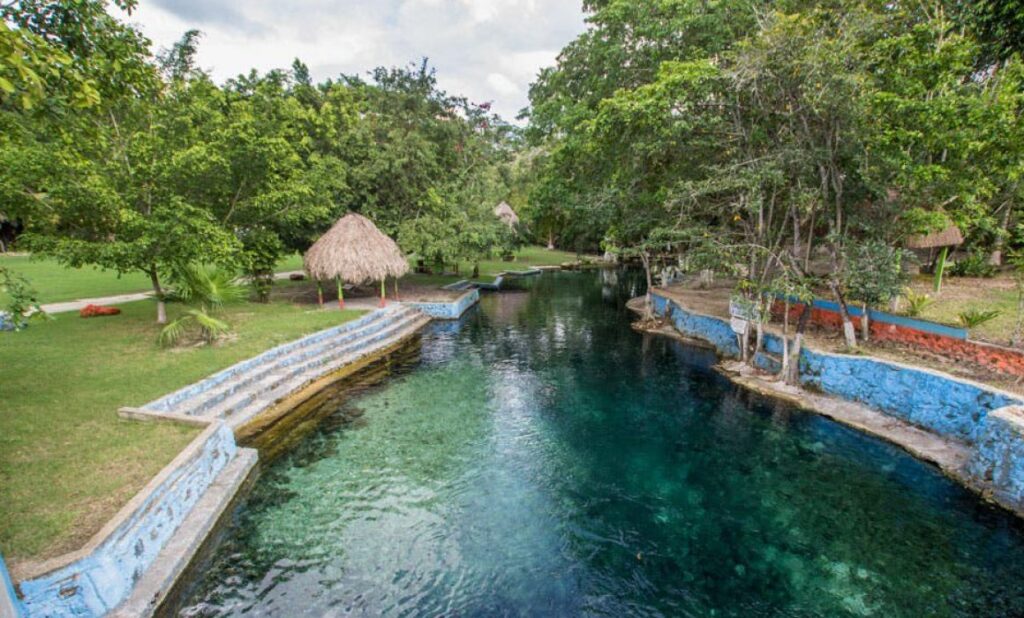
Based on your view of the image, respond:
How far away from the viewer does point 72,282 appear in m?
19.8

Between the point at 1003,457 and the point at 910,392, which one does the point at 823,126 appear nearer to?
the point at 910,392

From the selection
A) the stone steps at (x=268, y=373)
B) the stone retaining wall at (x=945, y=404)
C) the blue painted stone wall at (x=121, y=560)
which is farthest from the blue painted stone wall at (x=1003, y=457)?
the stone steps at (x=268, y=373)

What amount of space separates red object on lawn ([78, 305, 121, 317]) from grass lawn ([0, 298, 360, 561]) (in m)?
0.54

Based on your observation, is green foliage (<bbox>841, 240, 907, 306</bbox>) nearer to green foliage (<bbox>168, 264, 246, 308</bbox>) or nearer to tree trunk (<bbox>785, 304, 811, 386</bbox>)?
tree trunk (<bbox>785, 304, 811, 386</bbox>)

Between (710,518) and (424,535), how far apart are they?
4181mm

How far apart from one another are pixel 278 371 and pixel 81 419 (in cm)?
391

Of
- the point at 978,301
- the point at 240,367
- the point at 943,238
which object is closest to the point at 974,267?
the point at 943,238

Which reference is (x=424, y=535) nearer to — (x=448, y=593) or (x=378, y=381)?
(x=448, y=593)

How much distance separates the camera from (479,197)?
25109mm

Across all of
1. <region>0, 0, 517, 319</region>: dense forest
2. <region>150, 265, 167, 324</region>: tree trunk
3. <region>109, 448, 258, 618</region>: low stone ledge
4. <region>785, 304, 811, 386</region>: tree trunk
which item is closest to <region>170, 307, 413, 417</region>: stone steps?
<region>109, 448, 258, 618</region>: low stone ledge

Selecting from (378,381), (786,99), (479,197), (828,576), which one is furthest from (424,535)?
(479,197)

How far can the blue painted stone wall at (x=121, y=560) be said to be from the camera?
160 inches

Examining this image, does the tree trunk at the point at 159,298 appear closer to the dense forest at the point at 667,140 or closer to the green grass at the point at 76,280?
the dense forest at the point at 667,140

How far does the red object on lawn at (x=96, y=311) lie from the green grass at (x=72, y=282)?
54.7 inches
